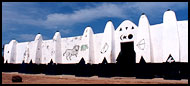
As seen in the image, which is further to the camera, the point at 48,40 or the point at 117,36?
the point at 48,40

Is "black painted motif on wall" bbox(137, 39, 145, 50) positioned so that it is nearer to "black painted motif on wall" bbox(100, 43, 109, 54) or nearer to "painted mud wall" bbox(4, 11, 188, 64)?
"painted mud wall" bbox(4, 11, 188, 64)

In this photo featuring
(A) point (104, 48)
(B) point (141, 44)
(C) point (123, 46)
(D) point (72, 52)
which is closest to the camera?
(B) point (141, 44)

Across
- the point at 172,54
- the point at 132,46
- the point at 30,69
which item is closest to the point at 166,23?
the point at 172,54

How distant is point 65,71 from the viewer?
2020cm

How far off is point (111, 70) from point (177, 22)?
622 centimetres

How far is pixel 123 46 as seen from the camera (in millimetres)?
18094

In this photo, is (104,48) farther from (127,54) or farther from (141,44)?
(141,44)

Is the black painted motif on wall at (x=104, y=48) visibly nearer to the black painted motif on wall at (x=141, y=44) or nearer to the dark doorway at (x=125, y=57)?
the dark doorway at (x=125, y=57)

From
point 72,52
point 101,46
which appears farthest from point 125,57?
point 72,52

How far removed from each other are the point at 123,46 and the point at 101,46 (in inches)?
84.1

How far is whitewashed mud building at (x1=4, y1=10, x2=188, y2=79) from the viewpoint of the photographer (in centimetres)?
1464

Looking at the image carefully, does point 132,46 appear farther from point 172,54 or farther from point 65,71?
point 65,71

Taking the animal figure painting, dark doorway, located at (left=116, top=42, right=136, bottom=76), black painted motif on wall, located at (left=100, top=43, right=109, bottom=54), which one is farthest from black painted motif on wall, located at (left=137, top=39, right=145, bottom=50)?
the animal figure painting

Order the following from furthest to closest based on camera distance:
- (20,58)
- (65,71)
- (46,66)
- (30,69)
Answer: (20,58) < (30,69) < (46,66) < (65,71)
